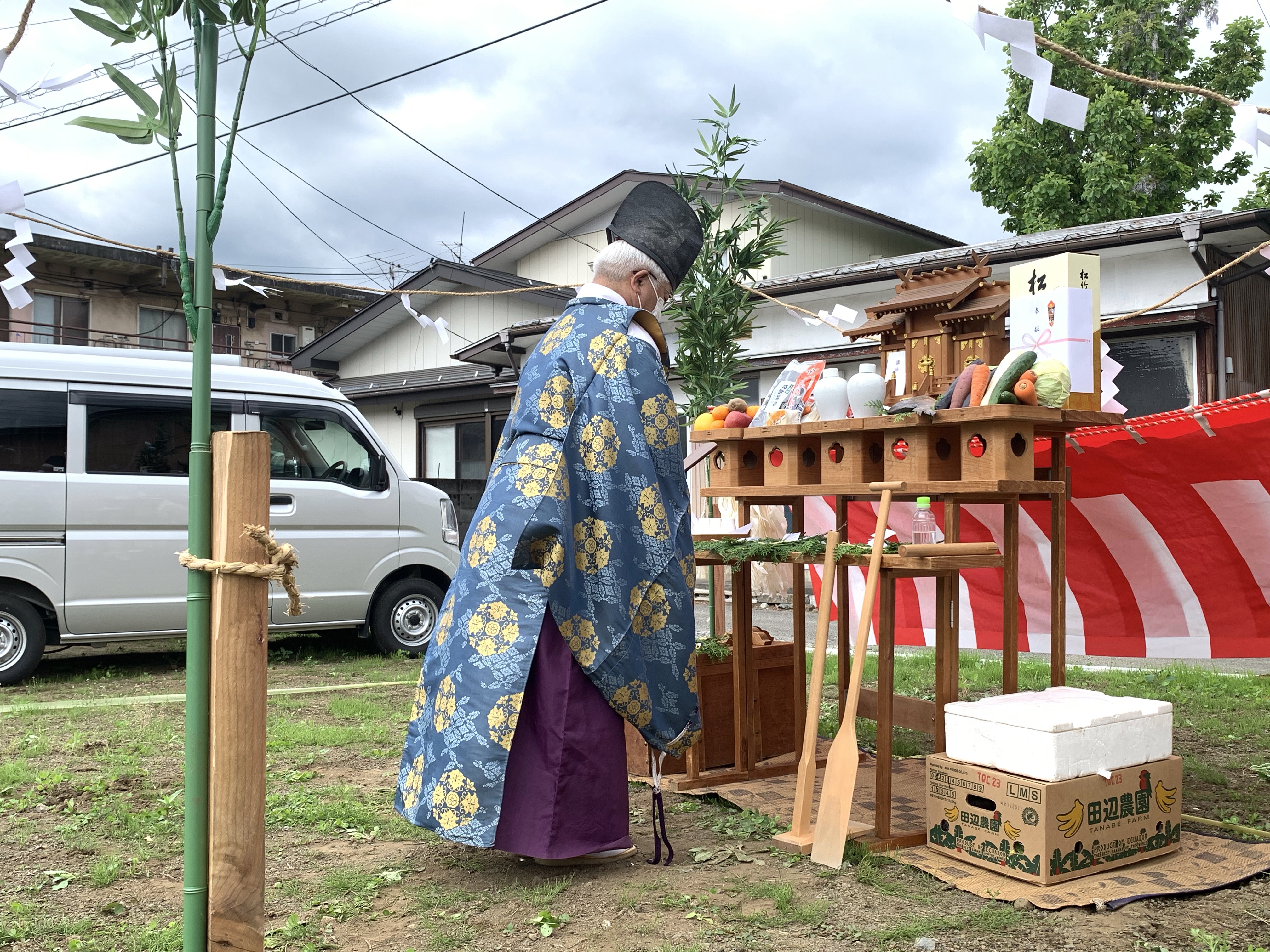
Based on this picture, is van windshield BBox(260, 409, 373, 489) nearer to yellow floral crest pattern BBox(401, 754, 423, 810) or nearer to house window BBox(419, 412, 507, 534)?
yellow floral crest pattern BBox(401, 754, 423, 810)

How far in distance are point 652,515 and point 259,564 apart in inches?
62.1

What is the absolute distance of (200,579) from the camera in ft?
5.60

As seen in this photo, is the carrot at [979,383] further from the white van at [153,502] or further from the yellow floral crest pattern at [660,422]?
the white van at [153,502]

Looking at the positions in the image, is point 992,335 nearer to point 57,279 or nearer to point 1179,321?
point 1179,321

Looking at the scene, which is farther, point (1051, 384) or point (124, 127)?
point (1051, 384)

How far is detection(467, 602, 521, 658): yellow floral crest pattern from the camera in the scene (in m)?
2.98

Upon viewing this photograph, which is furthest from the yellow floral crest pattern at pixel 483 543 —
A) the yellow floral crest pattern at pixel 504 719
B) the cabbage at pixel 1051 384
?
the cabbage at pixel 1051 384

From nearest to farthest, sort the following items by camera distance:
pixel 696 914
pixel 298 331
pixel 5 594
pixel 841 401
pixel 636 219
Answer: pixel 696 914 < pixel 636 219 < pixel 841 401 < pixel 5 594 < pixel 298 331

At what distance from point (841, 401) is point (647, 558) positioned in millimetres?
1188

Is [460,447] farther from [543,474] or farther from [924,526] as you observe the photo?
[543,474]

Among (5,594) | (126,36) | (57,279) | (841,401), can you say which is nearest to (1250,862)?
(841,401)

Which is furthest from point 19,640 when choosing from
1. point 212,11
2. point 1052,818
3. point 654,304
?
point 1052,818

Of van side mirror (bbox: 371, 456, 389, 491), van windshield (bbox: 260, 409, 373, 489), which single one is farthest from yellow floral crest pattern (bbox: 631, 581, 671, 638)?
van side mirror (bbox: 371, 456, 389, 491)

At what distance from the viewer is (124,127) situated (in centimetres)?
173
